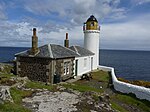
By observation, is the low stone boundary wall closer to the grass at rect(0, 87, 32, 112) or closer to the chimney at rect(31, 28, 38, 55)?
the grass at rect(0, 87, 32, 112)

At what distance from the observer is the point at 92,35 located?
33.8 metres

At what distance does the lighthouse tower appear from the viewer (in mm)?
33656

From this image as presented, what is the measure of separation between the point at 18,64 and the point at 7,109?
1441cm

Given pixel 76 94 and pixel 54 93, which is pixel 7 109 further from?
pixel 76 94

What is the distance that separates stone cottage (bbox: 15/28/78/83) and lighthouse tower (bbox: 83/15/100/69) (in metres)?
10.1

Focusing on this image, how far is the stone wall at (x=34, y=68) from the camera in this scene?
21600 mm

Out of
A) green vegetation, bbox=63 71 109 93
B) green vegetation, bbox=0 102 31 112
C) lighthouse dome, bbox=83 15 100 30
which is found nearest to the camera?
green vegetation, bbox=0 102 31 112

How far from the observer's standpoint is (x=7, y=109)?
966 cm

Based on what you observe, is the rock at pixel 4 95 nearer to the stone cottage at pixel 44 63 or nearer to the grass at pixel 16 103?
the grass at pixel 16 103

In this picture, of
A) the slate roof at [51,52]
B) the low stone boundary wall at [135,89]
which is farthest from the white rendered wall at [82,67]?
the low stone boundary wall at [135,89]

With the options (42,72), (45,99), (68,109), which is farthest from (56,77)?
(68,109)

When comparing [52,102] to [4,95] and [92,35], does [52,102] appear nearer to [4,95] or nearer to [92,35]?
[4,95]

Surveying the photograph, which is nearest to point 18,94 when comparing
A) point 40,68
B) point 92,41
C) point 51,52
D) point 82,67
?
point 40,68

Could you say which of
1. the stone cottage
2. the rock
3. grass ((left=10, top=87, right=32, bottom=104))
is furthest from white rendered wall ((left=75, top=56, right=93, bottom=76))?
the rock
